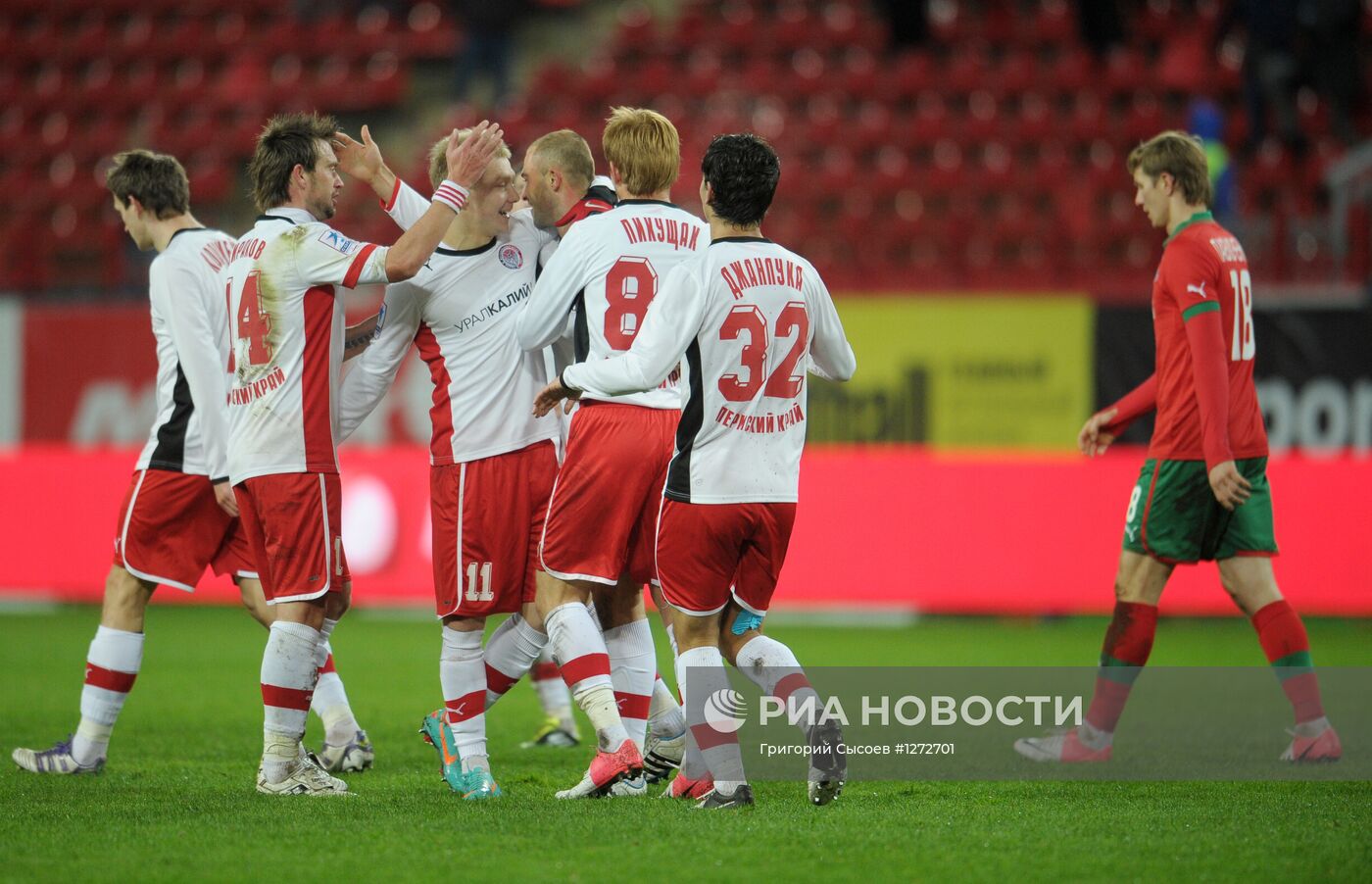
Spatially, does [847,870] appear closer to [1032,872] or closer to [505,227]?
[1032,872]

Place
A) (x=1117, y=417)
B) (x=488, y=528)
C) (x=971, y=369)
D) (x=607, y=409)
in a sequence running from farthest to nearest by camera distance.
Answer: (x=971, y=369)
(x=1117, y=417)
(x=488, y=528)
(x=607, y=409)

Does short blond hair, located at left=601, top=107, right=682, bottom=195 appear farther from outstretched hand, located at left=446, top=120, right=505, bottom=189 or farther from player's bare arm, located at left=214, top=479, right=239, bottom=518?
player's bare arm, located at left=214, top=479, right=239, bottom=518

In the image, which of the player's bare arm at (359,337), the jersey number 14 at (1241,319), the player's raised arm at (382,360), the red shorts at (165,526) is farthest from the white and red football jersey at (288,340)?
the jersey number 14 at (1241,319)

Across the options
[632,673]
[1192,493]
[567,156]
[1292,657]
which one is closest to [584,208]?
[567,156]

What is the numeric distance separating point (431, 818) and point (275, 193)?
7.26ft

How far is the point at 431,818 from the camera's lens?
16.0 ft

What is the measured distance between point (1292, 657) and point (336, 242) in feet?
12.7

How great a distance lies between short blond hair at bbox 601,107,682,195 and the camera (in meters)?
5.16

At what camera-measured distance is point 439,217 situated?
17.0 ft

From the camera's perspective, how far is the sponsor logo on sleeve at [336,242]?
209 inches

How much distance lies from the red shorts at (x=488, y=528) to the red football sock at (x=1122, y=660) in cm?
225

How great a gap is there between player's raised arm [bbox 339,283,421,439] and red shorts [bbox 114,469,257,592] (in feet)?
2.09

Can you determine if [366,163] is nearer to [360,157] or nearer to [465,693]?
[360,157]

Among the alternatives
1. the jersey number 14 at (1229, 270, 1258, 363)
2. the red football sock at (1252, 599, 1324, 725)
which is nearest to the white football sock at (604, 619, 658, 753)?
the red football sock at (1252, 599, 1324, 725)
